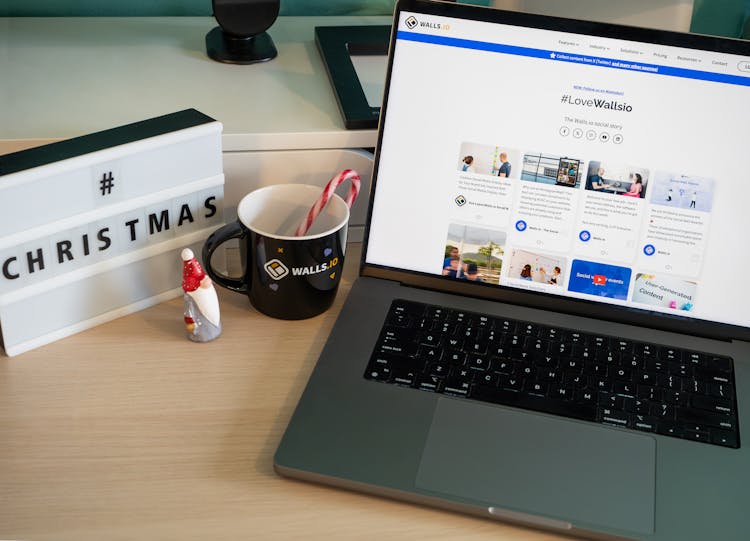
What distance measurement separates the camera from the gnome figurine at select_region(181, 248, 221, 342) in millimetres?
805

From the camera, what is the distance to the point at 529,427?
0.73 meters

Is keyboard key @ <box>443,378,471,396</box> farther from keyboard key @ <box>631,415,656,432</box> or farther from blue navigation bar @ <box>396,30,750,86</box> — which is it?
blue navigation bar @ <box>396,30,750,86</box>

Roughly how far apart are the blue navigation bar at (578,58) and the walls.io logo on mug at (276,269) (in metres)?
0.25

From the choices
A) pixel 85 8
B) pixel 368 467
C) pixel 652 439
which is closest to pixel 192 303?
pixel 368 467

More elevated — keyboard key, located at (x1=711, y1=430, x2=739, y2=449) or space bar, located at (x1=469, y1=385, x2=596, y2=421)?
space bar, located at (x1=469, y1=385, x2=596, y2=421)

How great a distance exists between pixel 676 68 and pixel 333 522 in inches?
20.3

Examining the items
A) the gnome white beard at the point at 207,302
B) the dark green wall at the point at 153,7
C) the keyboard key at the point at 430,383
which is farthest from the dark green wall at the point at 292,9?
the keyboard key at the point at 430,383

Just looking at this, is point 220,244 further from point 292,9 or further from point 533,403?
point 292,9

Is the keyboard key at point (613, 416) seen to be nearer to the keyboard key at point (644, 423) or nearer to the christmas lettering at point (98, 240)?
the keyboard key at point (644, 423)

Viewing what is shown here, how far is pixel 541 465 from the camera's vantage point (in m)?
0.70

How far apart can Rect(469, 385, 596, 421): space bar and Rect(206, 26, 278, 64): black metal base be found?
21.9 inches

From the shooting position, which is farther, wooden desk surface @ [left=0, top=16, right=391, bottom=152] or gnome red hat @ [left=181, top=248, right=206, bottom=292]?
wooden desk surface @ [left=0, top=16, right=391, bottom=152]

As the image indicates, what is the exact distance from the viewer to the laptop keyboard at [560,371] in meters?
0.75

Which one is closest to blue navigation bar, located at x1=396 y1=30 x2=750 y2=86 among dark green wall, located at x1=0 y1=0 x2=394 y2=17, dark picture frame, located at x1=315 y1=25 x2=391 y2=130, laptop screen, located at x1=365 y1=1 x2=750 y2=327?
laptop screen, located at x1=365 y1=1 x2=750 y2=327
